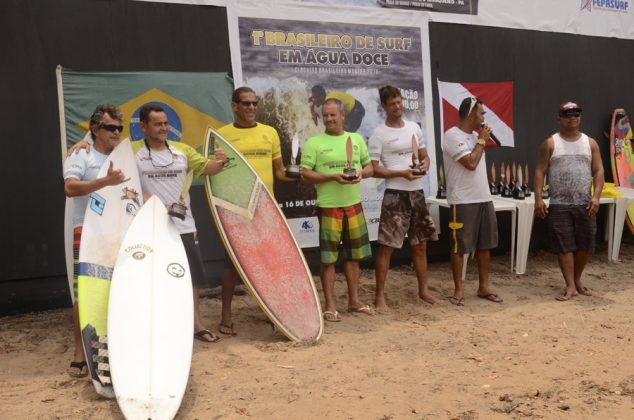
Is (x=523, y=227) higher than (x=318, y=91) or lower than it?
lower

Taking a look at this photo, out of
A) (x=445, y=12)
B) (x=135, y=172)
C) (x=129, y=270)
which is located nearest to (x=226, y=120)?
(x=135, y=172)

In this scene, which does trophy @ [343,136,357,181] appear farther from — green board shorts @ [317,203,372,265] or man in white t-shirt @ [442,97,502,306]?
man in white t-shirt @ [442,97,502,306]

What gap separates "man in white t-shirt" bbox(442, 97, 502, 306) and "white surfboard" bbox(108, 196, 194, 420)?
2099 mm

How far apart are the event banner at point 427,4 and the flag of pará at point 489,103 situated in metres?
0.68

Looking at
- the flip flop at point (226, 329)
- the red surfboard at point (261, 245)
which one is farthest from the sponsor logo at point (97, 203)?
the flip flop at point (226, 329)

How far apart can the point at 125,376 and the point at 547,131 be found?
5.35 meters

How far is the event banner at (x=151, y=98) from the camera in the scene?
4.71 meters

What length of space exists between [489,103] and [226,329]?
3.75 m

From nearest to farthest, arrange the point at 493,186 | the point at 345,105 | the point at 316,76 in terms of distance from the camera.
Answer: the point at 316,76
the point at 345,105
the point at 493,186

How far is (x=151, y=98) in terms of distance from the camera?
496 cm

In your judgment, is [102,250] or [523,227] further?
[523,227]

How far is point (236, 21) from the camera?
17.2 ft

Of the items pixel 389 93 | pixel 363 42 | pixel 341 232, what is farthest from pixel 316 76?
pixel 341 232

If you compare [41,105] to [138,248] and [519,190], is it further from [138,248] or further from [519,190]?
[519,190]
